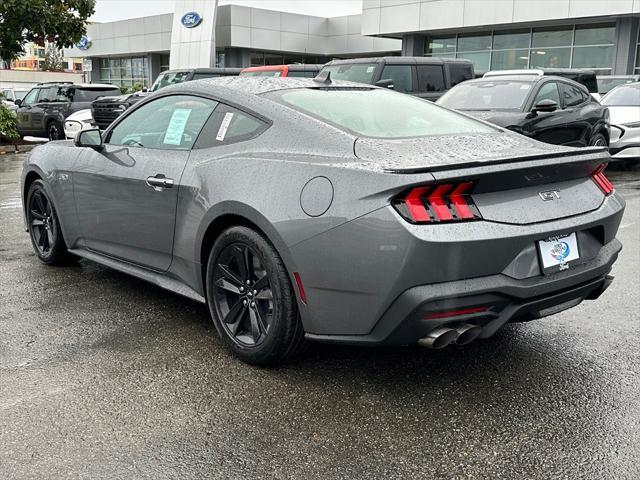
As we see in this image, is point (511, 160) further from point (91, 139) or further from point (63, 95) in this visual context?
point (63, 95)

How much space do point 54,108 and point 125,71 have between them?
113 ft

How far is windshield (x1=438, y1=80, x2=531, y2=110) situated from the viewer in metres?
10.1

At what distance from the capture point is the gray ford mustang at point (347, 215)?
2.91 metres

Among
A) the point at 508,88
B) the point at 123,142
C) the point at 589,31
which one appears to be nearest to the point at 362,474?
the point at 123,142

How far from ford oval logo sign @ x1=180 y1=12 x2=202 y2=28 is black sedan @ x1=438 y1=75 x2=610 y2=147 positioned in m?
31.0

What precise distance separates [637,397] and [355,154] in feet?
5.89

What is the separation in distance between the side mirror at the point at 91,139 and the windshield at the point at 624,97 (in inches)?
436

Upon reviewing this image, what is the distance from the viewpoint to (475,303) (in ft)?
9.68

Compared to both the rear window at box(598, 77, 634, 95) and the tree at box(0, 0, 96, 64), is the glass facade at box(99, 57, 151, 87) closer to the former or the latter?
the tree at box(0, 0, 96, 64)

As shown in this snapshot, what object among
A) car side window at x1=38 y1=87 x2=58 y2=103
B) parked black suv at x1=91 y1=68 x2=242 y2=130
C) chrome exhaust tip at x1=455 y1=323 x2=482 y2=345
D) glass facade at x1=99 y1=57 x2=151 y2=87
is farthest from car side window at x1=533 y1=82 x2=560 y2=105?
glass facade at x1=99 y1=57 x2=151 y2=87

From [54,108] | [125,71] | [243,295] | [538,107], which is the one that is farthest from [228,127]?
[125,71]

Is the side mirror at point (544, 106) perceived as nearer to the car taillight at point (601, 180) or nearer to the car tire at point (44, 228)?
the car taillight at point (601, 180)

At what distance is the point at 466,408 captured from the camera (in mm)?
3176

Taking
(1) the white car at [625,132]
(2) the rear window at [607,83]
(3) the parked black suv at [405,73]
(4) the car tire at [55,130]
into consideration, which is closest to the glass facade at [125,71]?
(4) the car tire at [55,130]
